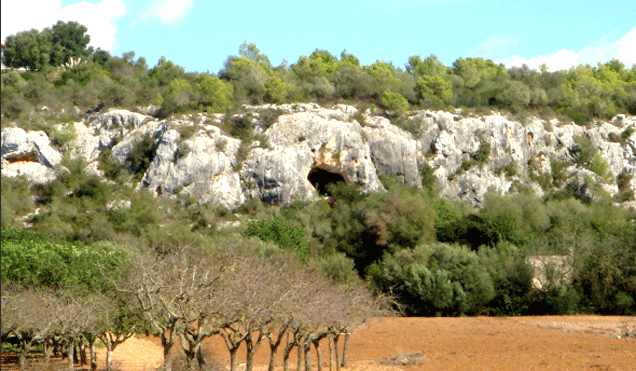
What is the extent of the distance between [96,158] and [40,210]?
399 inches

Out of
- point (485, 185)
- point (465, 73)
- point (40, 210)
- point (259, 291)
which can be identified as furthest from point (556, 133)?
point (259, 291)

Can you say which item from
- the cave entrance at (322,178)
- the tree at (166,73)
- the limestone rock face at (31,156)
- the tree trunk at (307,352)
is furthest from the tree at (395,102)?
the tree trunk at (307,352)

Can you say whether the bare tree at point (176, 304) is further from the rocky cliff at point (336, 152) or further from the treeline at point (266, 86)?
the treeline at point (266, 86)

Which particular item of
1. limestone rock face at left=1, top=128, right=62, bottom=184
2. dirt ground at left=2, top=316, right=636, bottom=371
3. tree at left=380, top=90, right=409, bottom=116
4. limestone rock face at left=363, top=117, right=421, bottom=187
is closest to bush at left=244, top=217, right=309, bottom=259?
dirt ground at left=2, top=316, right=636, bottom=371

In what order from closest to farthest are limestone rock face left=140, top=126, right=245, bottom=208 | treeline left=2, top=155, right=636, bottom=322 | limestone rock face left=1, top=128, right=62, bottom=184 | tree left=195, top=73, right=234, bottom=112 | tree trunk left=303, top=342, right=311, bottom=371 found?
tree trunk left=303, top=342, right=311, bottom=371 < treeline left=2, top=155, right=636, bottom=322 < limestone rock face left=1, top=128, right=62, bottom=184 < limestone rock face left=140, top=126, right=245, bottom=208 < tree left=195, top=73, right=234, bottom=112

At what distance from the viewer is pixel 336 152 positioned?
53.2 m

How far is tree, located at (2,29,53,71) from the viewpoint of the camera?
68062mm

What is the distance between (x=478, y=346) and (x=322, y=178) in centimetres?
3089

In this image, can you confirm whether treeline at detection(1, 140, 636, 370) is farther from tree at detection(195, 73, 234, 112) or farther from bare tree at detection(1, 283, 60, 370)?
tree at detection(195, 73, 234, 112)

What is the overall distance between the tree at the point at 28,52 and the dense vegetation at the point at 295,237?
162 mm

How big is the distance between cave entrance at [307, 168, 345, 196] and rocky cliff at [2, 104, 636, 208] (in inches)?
4.2

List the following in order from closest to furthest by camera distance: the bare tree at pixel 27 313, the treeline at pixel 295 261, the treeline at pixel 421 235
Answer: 1. the bare tree at pixel 27 313
2. the treeline at pixel 295 261
3. the treeline at pixel 421 235

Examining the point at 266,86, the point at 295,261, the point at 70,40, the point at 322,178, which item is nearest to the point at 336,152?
the point at 322,178

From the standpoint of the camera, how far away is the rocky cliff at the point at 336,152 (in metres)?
50.7
